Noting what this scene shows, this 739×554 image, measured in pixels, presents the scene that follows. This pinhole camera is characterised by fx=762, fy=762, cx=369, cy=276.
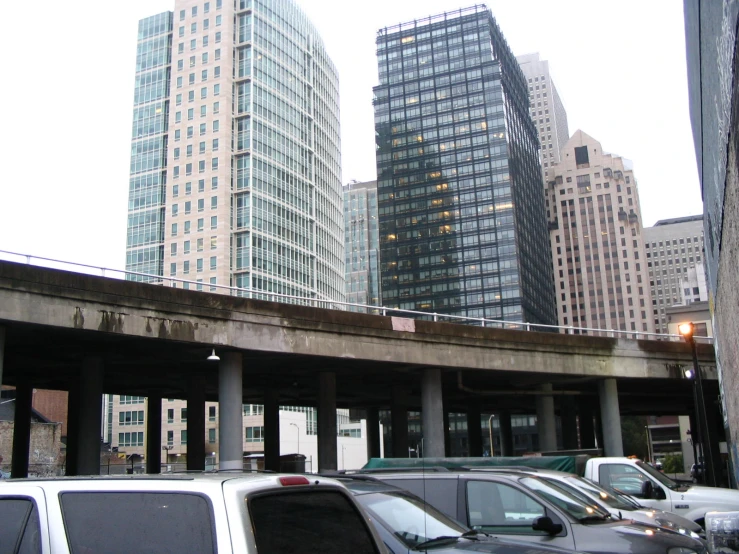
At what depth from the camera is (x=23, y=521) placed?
4.32 metres

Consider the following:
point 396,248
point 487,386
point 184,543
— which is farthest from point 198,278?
point 184,543

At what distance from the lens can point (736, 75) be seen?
13.2m

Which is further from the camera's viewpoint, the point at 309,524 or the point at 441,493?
the point at 441,493

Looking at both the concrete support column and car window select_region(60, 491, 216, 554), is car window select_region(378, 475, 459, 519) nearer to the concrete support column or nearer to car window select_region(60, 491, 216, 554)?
car window select_region(60, 491, 216, 554)

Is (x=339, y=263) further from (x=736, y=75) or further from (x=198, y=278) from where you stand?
(x=736, y=75)

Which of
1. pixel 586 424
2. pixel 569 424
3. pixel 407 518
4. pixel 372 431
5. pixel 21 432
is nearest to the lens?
pixel 407 518

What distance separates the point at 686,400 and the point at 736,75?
47.2m

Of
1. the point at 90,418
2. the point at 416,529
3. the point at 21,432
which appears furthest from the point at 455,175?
the point at 416,529

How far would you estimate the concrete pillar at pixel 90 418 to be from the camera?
29312 millimetres

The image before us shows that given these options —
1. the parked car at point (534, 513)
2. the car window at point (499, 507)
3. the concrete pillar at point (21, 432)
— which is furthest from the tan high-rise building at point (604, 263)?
the car window at point (499, 507)

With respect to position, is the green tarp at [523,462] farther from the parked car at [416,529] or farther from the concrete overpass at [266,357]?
the concrete overpass at [266,357]

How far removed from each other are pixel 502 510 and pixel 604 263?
19301cm

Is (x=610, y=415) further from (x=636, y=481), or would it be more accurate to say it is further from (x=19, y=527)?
(x=19, y=527)

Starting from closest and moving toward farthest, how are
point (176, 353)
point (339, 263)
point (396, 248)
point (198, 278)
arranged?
1. point (176, 353)
2. point (198, 278)
3. point (339, 263)
4. point (396, 248)
